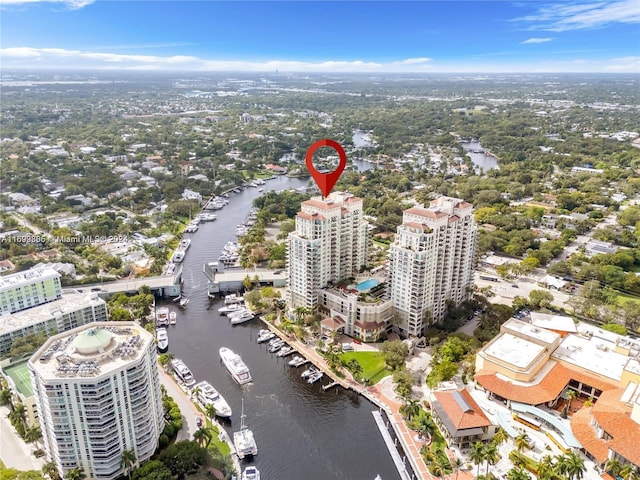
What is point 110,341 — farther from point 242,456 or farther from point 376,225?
point 376,225

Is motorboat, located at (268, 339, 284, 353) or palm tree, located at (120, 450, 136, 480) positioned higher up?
palm tree, located at (120, 450, 136, 480)

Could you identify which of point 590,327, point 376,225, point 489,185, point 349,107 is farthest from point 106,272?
point 349,107

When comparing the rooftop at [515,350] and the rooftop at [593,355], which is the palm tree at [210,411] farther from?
the rooftop at [593,355]

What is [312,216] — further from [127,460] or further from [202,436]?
[127,460]

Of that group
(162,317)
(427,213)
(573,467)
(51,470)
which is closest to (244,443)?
(51,470)

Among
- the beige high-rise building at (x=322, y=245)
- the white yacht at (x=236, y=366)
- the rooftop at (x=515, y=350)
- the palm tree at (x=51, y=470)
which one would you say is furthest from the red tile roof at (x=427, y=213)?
the palm tree at (x=51, y=470)

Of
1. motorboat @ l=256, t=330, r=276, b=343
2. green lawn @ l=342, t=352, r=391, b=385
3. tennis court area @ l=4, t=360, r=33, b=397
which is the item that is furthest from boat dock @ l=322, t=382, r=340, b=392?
tennis court area @ l=4, t=360, r=33, b=397

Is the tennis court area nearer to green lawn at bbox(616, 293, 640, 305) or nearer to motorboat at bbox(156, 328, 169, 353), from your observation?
motorboat at bbox(156, 328, 169, 353)

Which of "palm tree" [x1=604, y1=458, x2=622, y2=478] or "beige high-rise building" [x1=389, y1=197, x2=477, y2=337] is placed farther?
"beige high-rise building" [x1=389, y1=197, x2=477, y2=337]
